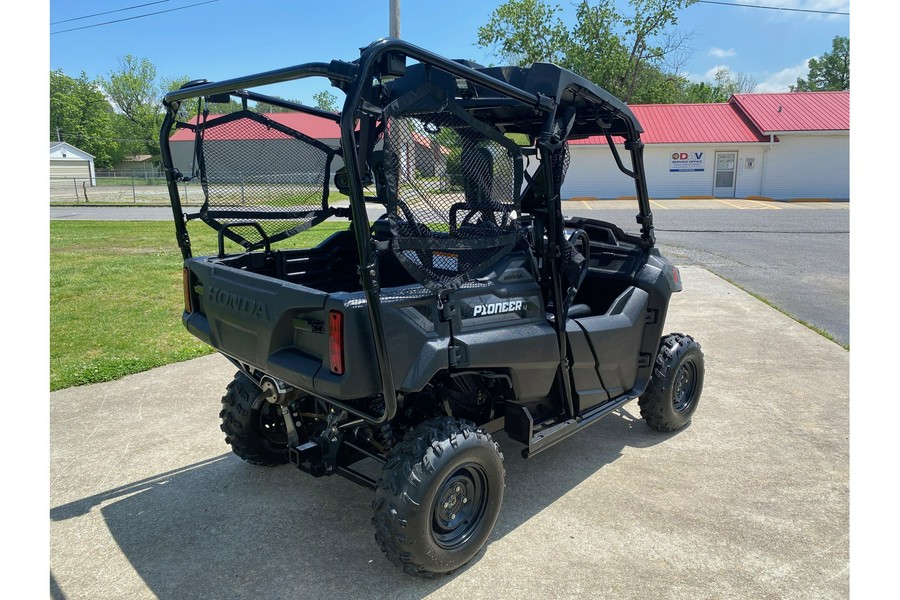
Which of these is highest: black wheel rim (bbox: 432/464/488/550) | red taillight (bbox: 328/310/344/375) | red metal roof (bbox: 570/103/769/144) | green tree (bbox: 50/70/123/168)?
green tree (bbox: 50/70/123/168)

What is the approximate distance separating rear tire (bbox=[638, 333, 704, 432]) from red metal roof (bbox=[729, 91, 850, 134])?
94.1 feet

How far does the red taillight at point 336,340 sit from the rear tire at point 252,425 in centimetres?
136

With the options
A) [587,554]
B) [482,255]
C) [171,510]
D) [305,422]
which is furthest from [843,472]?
[171,510]

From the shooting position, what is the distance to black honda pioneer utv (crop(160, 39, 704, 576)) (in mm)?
2539

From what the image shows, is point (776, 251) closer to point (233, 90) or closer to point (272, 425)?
point (272, 425)

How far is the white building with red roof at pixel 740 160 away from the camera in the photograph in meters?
29.3

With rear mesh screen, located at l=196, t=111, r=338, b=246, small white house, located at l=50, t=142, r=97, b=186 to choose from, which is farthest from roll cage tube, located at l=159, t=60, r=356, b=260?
small white house, located at l=50, t=142, r=97, b=186

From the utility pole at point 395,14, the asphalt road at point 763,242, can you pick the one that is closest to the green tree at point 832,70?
the asphalt road at point 763,242

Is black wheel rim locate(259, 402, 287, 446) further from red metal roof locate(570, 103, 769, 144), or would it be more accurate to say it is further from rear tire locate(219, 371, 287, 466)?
red metal roof locate(570, 103, 769, 144)

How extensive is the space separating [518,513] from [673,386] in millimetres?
1579

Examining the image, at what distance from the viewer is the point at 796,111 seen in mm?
30578

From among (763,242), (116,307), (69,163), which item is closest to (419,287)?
(116,307)

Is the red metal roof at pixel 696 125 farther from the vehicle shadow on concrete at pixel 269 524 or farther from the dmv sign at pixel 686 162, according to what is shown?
the vehicle shadow on concrete at pixel 269 524

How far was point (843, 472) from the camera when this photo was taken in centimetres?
388
